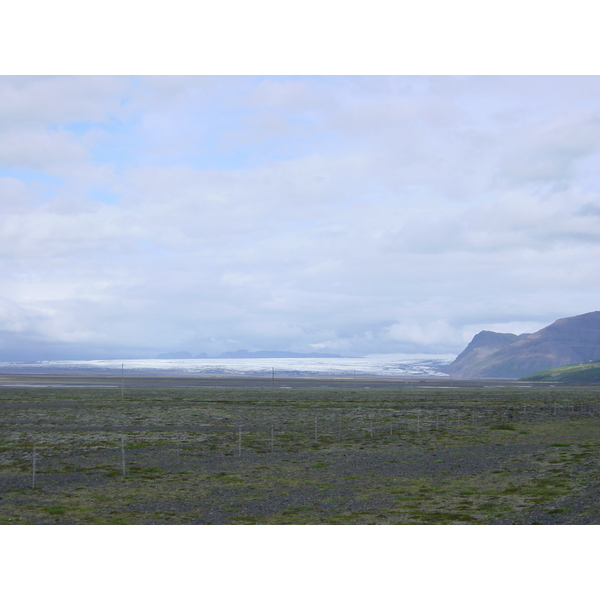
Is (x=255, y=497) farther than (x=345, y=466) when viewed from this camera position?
No

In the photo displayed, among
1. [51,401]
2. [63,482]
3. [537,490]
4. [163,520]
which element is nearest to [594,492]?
[537,490]


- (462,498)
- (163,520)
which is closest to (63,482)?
(163,520)

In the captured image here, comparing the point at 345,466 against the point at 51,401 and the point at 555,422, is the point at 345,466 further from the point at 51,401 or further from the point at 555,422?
the point at 51,401

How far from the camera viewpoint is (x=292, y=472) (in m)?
34.4

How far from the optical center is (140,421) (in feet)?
209

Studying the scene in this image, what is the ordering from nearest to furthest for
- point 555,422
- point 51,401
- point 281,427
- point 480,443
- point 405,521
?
point 405,521 → point 480,443 → point 281,427 → point 555,422 → point 51,401

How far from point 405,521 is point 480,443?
29051mm

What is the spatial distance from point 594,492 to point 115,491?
23.8 m

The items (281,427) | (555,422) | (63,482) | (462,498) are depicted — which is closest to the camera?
(462,498)

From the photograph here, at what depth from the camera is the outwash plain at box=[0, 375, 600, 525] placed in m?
24.7

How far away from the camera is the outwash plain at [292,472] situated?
80.9ft

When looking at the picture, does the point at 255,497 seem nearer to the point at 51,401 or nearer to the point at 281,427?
the point at 281,427

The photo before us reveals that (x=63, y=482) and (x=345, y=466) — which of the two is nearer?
(x=63, y=482)

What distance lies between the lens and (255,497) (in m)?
27.7
